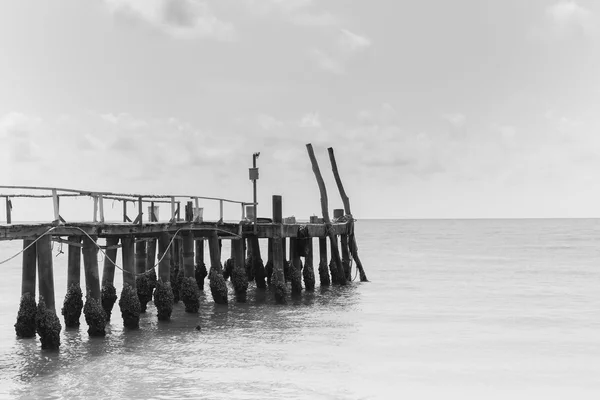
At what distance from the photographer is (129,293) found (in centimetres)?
2059

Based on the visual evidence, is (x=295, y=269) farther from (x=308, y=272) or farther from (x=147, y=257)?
(x=147, y=257)

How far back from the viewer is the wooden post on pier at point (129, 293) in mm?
20562

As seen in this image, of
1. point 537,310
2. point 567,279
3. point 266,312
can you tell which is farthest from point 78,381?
point 567,279

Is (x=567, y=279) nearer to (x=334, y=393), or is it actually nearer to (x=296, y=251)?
(x=296, y=251)

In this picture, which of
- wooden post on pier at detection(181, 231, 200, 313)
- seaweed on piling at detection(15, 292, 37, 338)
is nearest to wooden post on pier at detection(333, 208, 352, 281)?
wooden post on pier at detection(181, 231, 200, 313)

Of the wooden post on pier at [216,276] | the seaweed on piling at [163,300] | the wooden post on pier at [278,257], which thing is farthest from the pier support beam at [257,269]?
the seaweed on piling at [163,300]

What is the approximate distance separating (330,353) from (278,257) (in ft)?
28.8

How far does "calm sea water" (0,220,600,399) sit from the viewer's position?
48.9ft

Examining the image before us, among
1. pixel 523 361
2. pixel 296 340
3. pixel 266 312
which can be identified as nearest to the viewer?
pixel 523 361

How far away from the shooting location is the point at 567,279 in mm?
43656

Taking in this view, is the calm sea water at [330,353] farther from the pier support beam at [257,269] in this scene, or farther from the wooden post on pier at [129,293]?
the pier support beam at [257,269]

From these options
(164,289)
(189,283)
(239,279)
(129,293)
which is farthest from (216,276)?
(129,293)

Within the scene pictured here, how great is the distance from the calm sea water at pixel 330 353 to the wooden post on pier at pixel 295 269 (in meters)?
0.64

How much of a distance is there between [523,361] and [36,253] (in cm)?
1387
